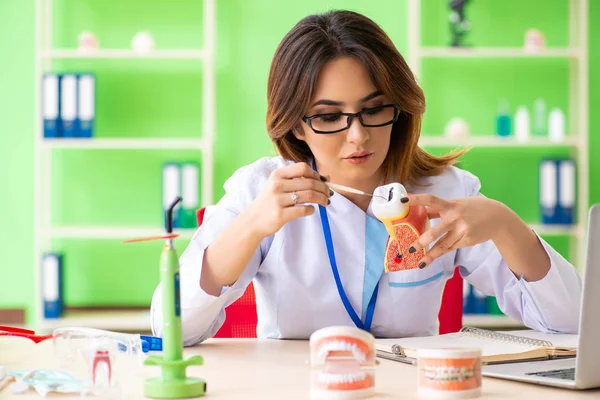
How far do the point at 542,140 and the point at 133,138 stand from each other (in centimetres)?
208

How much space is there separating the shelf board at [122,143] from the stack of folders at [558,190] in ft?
5.59

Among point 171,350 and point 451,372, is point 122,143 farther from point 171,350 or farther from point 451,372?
point 451,372

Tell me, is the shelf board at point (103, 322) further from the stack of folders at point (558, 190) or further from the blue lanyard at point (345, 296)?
the blue lanyard at point (345, 296)

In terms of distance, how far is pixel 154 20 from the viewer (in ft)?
14.4

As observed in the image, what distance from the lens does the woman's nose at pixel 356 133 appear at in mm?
1706

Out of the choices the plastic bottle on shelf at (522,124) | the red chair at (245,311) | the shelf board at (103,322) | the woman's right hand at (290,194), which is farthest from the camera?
the plastic bottle on shelf at (522,124)

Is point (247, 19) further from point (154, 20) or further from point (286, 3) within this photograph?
point (154, 20)

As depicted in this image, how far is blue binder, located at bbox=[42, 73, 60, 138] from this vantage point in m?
4.05

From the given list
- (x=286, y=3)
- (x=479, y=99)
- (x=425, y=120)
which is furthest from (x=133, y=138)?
(x=479, y=99)

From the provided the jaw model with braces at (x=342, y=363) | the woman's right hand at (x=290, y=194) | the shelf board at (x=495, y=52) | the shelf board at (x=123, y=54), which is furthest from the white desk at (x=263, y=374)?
the shelf board at (x=495, y=52)

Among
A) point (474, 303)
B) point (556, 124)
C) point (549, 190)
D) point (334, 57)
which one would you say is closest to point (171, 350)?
point (334, 57)

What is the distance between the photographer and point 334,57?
5.82 ft

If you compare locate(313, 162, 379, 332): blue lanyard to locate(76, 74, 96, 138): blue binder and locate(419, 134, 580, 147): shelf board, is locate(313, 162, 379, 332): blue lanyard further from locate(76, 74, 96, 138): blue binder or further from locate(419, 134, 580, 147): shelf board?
locate(76, 74, 96, 138): blue binder

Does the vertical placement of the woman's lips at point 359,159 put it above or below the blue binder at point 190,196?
above
